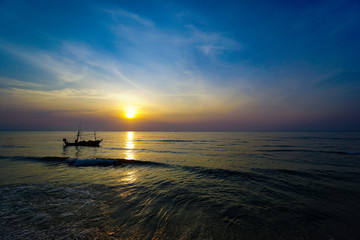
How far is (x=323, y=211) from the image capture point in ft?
27.9

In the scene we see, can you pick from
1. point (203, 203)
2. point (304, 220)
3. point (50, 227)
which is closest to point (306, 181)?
point (304, 220)

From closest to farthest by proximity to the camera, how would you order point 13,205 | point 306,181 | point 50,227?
point 50,227
point 13,205
point 306,181

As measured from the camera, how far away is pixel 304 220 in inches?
297

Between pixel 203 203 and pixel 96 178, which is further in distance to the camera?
pixel 96 178

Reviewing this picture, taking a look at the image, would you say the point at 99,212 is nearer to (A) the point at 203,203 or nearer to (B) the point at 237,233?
(A) the point at 203,203

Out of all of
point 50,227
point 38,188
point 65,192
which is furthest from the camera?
point 38,188

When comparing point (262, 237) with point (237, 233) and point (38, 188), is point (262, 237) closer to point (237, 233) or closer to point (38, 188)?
point (237, 233)

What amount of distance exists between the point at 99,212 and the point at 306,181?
1746cm

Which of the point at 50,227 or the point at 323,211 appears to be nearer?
the point at 50,227

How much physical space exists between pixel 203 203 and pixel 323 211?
6799 mm

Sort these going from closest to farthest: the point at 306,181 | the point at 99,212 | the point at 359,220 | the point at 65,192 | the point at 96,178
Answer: the point at 359,220
the point at 99,212
the point at 65,192
the point at 306,181
the point at 96,178

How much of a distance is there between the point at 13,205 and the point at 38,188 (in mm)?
3110

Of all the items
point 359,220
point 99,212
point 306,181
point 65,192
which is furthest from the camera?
point 306,181

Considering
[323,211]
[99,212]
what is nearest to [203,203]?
[99,212]
